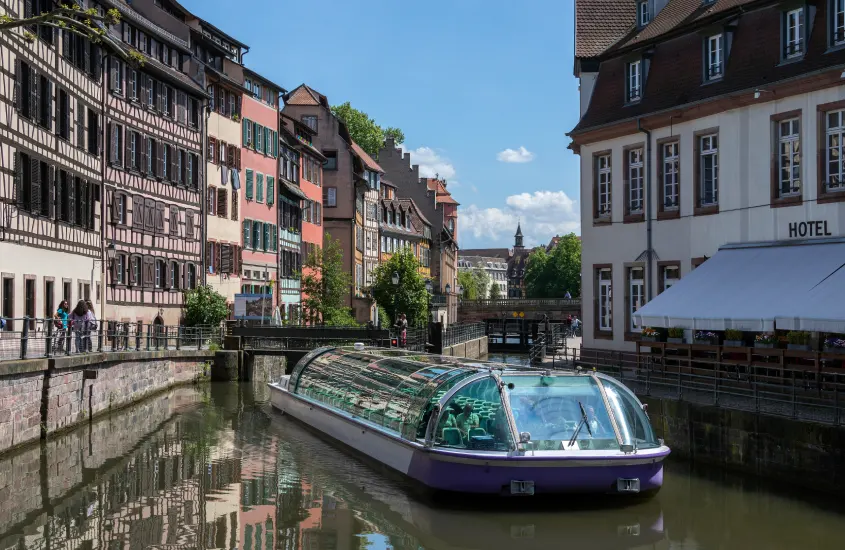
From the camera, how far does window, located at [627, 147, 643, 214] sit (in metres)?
27.0

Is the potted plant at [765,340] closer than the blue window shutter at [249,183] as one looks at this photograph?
Yes

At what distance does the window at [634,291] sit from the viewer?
1068 inches

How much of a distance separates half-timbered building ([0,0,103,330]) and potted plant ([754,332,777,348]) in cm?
1486

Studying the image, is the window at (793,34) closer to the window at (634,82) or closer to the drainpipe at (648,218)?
the drainpipe at (648,218)

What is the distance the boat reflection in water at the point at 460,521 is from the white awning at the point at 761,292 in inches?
194

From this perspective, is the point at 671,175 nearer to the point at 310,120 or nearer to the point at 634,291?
the point at 634,291

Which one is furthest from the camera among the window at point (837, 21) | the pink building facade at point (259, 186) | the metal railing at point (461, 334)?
the metal railing at point (461, 334)

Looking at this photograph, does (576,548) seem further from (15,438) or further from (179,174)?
(179,174)

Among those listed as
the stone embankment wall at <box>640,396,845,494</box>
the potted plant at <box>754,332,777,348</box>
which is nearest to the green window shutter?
the potted plant at <box>754,332,777,348</box>

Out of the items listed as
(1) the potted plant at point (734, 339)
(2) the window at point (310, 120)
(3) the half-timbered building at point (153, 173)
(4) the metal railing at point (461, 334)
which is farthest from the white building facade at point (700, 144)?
(2) the window at point (310, 120)

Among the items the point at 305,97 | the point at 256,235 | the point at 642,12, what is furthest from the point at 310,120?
the point at 642,12

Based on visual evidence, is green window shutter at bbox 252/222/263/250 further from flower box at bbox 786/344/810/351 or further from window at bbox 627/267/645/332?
flower box at bbox 786/344/810/351

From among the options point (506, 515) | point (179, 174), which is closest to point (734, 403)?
point (506, 515)

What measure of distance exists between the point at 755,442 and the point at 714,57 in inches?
417
